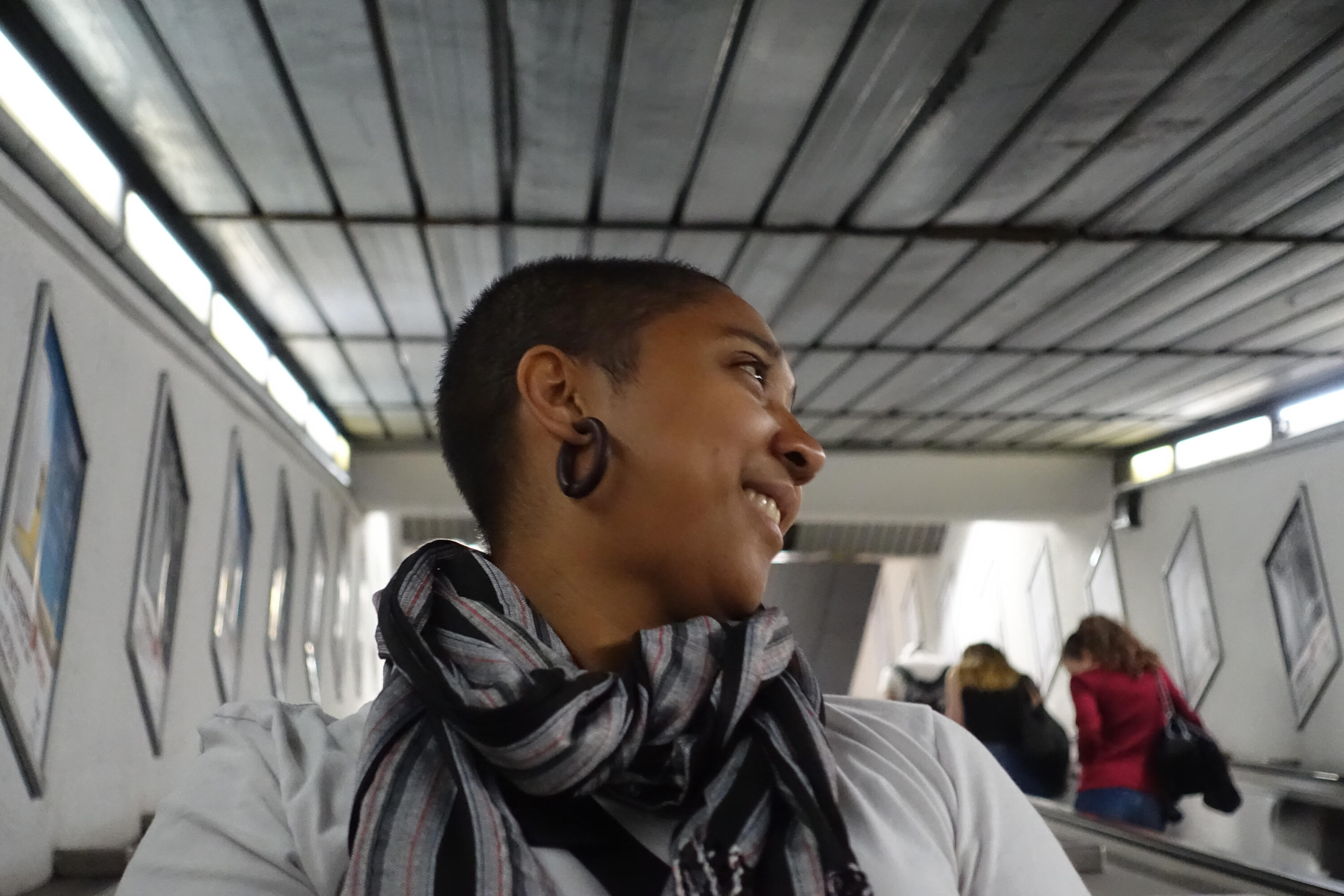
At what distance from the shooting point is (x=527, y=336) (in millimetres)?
1198

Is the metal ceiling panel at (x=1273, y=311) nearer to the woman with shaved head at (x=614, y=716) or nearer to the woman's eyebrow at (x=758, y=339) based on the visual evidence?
the woman's eyebrow at (x=758, y=339)

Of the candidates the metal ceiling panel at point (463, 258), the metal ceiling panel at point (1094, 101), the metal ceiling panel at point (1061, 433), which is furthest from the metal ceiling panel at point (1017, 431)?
the metal ceiling panel at point (463, 258)

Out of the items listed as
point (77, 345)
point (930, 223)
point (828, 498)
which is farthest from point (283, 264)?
point (828, 498)

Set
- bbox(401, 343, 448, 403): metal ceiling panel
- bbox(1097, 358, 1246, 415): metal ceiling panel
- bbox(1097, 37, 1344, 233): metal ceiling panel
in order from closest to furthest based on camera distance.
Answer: bbox(1097, 37, 1344, 233): metal ceiling panel, bbox(401, 343, 448, 403): metal ceiling panel, bbox(1097, 358, 1246, 415): metal ceiling panel

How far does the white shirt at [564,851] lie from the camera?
88cm

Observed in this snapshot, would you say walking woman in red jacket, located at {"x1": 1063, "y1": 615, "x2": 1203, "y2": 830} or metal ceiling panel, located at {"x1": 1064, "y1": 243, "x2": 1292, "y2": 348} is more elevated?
metal ceiling panel, located at {"x1": 1064, "y1": 243, "x2": 1292, "y2": 348}

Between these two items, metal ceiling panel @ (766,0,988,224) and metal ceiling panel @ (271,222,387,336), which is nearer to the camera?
metal ceiling panel @ (766,0,988,224)

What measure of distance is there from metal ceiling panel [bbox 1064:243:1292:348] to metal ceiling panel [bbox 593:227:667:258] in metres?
A: 2.50

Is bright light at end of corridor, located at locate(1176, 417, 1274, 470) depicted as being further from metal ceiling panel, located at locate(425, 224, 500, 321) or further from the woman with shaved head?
the woman with shaved head

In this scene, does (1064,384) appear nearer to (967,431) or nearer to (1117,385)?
(1117,385)

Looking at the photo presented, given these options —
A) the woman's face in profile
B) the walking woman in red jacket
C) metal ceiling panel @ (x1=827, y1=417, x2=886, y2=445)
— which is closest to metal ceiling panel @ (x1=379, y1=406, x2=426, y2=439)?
metal ceiling panel @ (x1=827, y1=417, x2=886, y2=445)

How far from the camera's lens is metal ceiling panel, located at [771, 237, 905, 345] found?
13.8 feet

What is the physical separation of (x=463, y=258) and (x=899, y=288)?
2043 mm

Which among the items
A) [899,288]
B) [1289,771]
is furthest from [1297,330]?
[1289,771]
